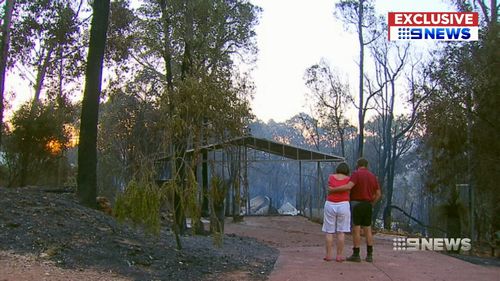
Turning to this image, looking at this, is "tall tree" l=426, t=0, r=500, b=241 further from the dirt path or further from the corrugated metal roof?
the corrugated metal roof

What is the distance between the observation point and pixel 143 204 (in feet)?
21.6

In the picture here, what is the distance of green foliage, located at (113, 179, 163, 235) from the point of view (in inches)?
260

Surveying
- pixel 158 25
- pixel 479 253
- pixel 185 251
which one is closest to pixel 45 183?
pixel 158 25

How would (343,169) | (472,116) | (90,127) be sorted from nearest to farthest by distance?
(343,169) → (90,127) → (472,116)

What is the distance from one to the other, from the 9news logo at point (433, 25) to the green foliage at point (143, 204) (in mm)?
9036

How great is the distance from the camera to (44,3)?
20531 mm

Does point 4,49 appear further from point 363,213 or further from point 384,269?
point 384,269

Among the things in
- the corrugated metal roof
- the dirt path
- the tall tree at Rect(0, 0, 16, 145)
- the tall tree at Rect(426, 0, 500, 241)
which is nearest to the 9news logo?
the tall tree at Rect(426, 0, 500, 241)

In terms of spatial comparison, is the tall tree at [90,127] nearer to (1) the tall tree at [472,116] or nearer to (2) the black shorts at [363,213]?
(2) the black shorts at [363,213]

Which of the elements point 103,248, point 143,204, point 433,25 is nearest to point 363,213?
point 143,204

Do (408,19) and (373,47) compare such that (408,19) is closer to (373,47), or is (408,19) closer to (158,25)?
(158,25)

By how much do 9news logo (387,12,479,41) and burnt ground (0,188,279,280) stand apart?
7.53 m

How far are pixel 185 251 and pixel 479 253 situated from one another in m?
8.69

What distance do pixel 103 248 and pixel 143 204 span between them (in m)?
0.82
